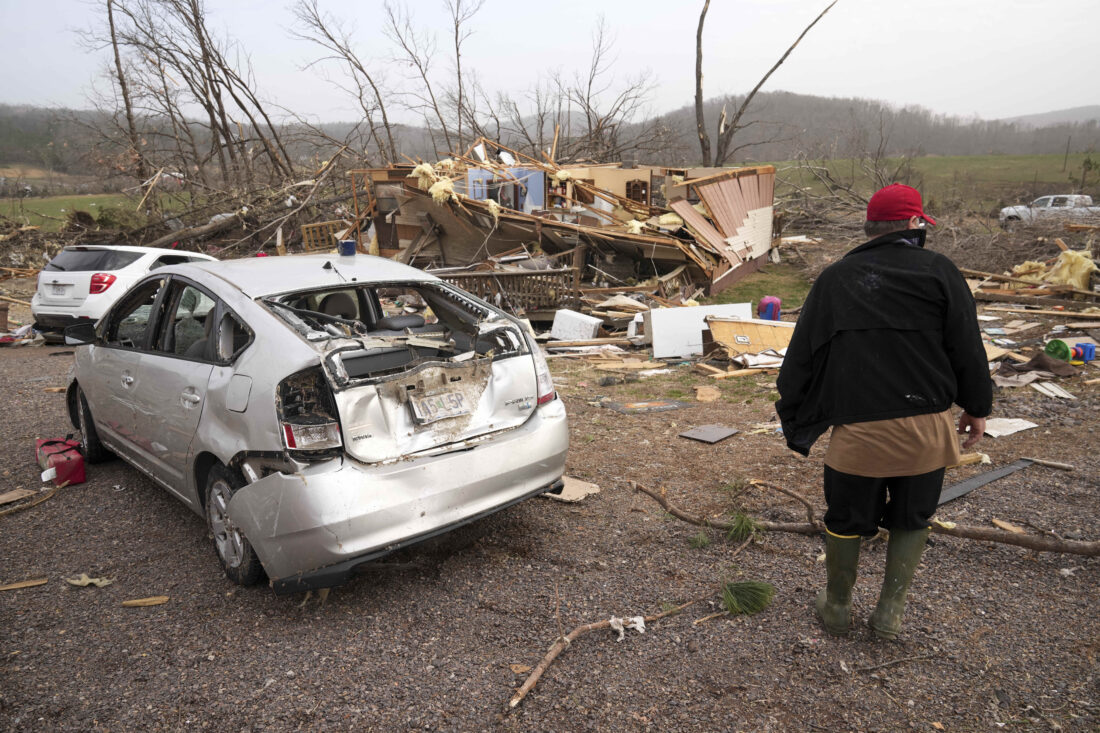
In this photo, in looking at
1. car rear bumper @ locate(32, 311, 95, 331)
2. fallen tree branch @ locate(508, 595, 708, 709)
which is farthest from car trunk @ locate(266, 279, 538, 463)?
car rear bumper @ locate(32, 311, 95, 331)

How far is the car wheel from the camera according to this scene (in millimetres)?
3176

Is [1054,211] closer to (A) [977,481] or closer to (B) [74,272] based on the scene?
(A) [977,481]

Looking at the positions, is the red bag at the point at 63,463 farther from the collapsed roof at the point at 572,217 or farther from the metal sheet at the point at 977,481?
the collapsed roof at the point at 572,217

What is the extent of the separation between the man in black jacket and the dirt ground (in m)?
0.43

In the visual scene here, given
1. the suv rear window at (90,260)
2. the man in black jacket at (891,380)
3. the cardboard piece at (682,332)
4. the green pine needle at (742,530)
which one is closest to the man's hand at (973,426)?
the man in black jacket at (891,380)

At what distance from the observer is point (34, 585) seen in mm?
3393

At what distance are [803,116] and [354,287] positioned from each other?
9151 cm

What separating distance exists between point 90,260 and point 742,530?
10.4 meters

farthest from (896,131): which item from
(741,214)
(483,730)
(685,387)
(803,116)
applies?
(483,730)

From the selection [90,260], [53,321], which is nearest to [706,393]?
[90,260]

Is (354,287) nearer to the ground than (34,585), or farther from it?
farther from it

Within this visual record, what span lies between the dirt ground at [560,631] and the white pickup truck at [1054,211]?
Answer: 1878 cm

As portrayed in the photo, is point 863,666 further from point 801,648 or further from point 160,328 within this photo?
point 160,328

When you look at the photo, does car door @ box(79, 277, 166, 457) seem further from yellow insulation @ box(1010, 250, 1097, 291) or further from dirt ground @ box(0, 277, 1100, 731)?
yellow insulation @ box(1010, 250, 1097, 291)
